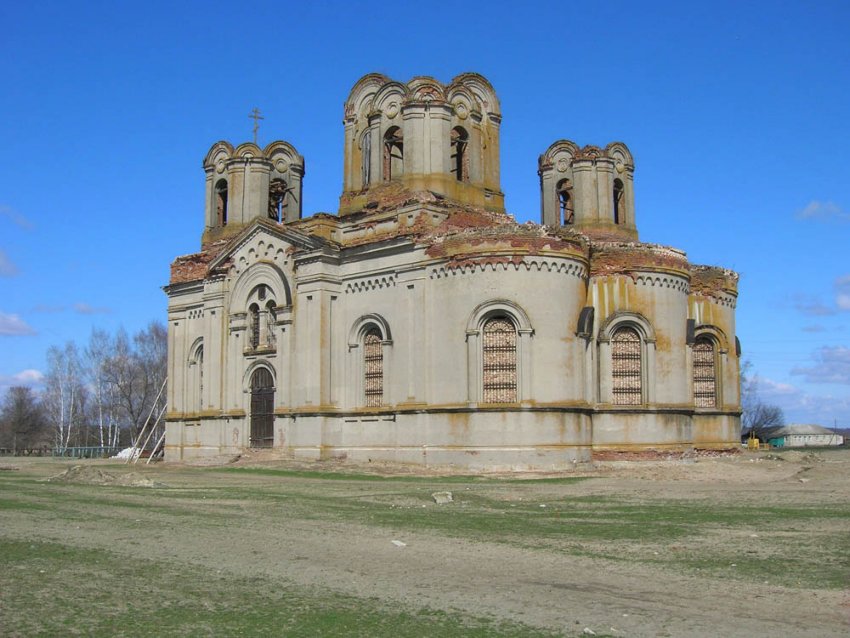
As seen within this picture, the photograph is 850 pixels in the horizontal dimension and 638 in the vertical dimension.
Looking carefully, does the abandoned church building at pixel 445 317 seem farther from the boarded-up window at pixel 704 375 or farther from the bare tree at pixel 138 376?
the bare tree at pixel 138 376

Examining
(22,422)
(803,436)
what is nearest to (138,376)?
(22,422)

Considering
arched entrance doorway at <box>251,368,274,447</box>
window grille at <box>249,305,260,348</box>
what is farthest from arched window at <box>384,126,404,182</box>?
arched entrance doorway at <box>251,368,274,447</box>

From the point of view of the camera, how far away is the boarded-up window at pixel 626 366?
35531 millimetres

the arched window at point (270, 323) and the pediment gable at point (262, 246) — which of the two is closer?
the pediment gable at point (262, 246)

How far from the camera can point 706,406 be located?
40.0 m

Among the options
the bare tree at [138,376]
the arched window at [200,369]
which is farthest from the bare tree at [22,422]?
the arched window at [200,369]

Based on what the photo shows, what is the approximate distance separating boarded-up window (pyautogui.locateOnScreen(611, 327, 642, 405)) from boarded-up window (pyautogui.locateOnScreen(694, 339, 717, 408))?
5255mm

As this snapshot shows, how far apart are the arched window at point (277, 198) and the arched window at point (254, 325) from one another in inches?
303

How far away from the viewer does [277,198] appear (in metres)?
47.6

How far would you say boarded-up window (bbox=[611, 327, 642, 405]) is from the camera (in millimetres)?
35531

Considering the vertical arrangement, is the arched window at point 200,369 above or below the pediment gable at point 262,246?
below

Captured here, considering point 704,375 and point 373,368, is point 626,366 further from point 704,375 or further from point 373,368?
point 373,368

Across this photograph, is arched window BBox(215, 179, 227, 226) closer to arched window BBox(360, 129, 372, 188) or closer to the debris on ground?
arched window BBox(360, 129, 372, 188)

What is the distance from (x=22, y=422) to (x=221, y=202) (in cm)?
6522
